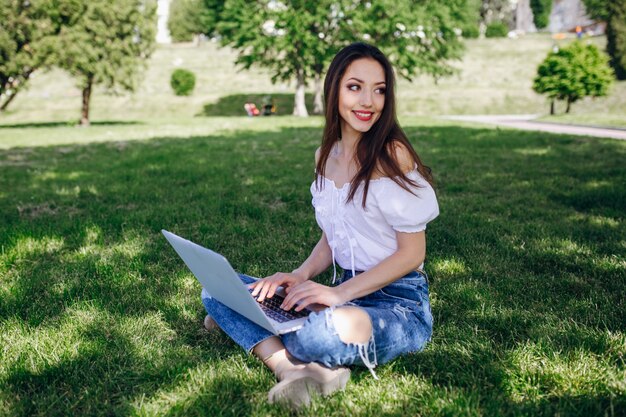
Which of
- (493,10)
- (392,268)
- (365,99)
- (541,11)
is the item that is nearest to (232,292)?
(392,268)

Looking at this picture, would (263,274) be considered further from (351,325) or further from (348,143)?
(351,325)

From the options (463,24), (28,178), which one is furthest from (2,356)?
(463,24)

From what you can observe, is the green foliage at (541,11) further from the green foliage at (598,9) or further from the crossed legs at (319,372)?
the crossed legs at (319,372)

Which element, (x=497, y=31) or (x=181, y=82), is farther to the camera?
(x=497, y=31)

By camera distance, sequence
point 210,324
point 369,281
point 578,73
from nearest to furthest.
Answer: point 369,281 → point 210,324 → point 578,73

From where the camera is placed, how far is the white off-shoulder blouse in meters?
2.43

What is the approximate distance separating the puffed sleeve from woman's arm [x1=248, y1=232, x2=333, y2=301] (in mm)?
594

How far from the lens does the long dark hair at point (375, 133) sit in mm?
2512

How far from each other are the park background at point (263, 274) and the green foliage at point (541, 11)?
79.2 metres

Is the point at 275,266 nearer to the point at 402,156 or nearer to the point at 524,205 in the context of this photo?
the point at 402,156

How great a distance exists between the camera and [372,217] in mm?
2562

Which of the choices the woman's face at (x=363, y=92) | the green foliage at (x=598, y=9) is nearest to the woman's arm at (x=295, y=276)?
the woman's face at (x=363, y=92)

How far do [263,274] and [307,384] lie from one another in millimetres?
1750

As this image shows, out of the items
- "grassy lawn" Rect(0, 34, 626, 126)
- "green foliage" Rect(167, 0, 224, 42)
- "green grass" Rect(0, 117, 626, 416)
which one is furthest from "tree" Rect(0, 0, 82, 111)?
"green foliage" Rect(167, 0, 224, 42)
